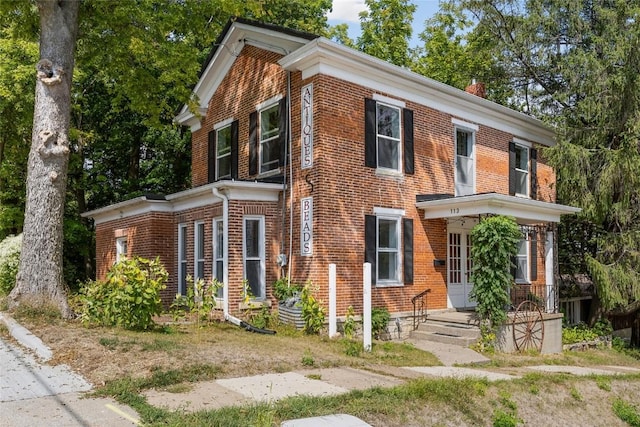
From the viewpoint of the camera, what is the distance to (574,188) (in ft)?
59.8

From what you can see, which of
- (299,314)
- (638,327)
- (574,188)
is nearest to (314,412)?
(299,314)

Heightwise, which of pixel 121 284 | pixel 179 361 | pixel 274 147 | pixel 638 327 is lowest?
pixel 638 327

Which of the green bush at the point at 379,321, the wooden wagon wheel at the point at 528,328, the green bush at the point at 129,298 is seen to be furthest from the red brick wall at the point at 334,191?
the green bush at the point at 129,298

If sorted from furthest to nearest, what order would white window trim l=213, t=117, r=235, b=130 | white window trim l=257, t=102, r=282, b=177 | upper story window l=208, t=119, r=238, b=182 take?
white window trim l=213, t=117, r=235, b=130
upper story window l=208, t=119, r=238, b=182
white window trim l=257, t=102, r=282, b=177

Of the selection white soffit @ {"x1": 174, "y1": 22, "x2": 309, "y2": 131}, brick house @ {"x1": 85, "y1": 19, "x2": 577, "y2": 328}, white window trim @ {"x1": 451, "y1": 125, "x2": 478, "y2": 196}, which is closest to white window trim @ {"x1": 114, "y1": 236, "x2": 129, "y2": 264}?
brick house @ {"x1": 85, "y1": 19, "x2": 577, "y2": 328}

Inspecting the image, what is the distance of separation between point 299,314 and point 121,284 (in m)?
3.99

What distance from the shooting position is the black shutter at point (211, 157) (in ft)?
58.5

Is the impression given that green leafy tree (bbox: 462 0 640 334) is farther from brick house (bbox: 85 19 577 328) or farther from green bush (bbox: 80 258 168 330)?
green bush (bbox: 80 258 168 330)

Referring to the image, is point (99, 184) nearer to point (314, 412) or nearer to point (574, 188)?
point (574, 188)

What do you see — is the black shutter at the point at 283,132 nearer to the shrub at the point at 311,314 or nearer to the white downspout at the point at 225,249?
the white downspout at the point at 225,249

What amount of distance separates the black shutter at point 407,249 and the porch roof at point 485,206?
707 millimetres

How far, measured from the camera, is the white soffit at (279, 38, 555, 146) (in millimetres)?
13070

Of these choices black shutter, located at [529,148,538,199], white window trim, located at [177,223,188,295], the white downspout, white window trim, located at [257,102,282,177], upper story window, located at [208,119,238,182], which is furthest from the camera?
black shutter, located at [529,148,538,199]

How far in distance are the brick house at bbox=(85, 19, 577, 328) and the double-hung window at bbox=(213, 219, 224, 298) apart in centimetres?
3
